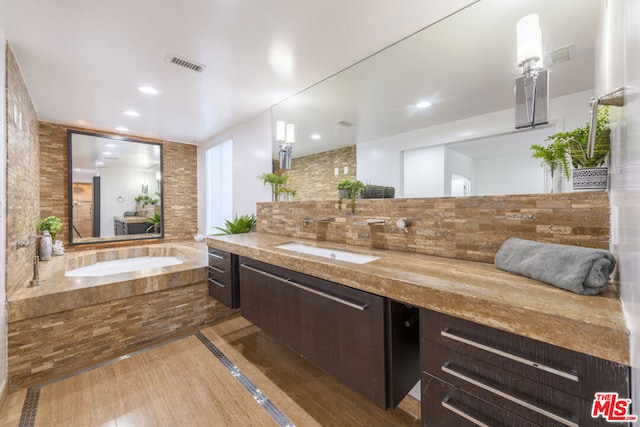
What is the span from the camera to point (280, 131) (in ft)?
9.60

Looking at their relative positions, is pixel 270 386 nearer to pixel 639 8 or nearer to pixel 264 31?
pixel 639 8

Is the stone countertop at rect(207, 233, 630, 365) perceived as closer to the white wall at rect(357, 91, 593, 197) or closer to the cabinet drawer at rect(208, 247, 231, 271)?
the white wall at rect(357, 91, 593, 197)

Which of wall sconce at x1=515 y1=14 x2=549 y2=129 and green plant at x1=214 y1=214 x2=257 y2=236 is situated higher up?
wall sconce at x1=515 y1=14 x2=549 y2=129

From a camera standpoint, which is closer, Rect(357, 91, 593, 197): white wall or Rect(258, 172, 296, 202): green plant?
Rect(357, 91, 593, 197): white wall

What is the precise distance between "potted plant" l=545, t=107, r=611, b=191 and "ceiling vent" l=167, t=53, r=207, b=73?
2560 millimetres

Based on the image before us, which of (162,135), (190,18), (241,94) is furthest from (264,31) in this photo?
(162,135)

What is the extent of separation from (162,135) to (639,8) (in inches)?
202

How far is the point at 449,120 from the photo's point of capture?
161 cm

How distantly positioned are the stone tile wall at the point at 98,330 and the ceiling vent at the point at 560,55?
3130 mm

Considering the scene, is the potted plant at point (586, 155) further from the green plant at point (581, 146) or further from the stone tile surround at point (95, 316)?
the stone tile surround at point (95, 316)

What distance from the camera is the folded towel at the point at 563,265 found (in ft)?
2.71

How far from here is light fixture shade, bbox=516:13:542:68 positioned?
50.4 inches

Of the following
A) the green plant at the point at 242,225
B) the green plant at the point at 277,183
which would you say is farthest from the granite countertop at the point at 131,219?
the green plant at the point at 277,183

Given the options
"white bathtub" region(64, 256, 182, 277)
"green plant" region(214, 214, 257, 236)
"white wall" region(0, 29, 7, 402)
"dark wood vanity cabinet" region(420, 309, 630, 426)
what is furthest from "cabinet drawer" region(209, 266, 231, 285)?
"dark wood vanity cabinet" region(420, 309, 630, 426)
